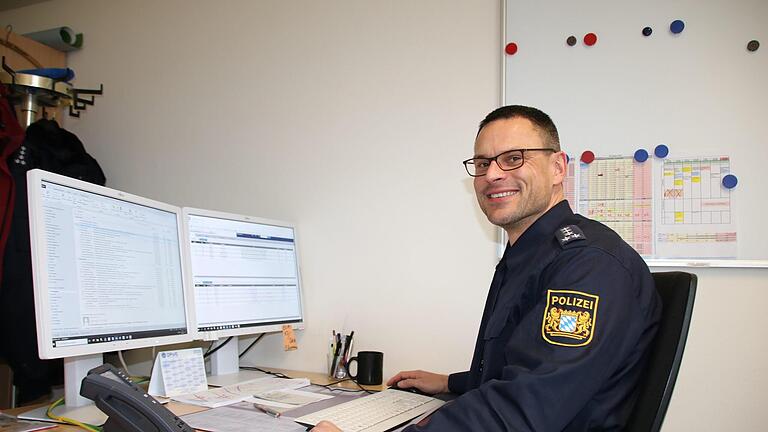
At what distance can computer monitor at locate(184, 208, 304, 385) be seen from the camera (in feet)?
6.00

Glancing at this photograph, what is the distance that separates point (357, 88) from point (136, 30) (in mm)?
1187

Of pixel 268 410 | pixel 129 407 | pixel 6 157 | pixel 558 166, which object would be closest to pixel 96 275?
pixel 129 407

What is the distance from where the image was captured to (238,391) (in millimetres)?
1710

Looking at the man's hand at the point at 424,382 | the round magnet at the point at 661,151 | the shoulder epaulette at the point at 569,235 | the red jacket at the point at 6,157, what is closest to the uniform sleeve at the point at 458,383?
the man's hand at the point at 424,382

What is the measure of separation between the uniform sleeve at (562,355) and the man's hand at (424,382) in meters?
0.60

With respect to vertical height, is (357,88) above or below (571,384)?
above

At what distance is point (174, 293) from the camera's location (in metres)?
1.70

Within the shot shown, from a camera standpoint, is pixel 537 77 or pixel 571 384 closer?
pixel 571 384

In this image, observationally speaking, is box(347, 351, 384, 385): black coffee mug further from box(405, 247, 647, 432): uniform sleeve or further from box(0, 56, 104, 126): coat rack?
box(0, 56, 104, 126): coat rack

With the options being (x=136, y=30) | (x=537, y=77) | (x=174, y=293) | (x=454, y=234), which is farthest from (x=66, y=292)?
(x=136, y=30)

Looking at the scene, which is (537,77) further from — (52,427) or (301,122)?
(52,427)

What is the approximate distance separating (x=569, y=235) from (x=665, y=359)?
308 mm

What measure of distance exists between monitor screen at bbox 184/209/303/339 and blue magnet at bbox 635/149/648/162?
1218mm

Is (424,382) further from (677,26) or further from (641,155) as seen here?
(677,26)
